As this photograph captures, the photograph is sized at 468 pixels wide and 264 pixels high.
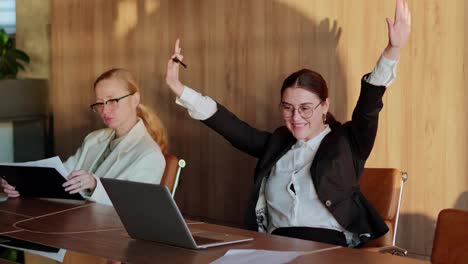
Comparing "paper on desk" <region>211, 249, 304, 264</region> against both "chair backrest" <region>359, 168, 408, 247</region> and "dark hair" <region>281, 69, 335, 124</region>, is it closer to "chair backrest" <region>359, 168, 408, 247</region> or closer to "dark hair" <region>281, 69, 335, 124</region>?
"chair backrest" <region>359, 168, 408, 247</region>

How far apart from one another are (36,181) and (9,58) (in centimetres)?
317

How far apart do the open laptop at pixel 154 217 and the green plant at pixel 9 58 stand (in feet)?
14.0

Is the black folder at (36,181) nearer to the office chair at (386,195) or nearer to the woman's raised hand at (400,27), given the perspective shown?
the office chair at (386,195)

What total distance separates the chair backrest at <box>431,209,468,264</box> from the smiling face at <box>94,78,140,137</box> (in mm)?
2183

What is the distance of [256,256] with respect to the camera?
8.96 feet

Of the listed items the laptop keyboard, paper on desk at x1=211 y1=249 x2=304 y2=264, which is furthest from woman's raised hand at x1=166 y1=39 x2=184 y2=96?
paper on desk at x1=211 y1=249 x2=304 y2=264

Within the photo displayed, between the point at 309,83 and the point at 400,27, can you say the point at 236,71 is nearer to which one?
the point at 309,83

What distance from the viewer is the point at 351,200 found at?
12.7 ft

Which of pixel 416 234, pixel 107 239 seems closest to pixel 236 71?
pixel 416 234

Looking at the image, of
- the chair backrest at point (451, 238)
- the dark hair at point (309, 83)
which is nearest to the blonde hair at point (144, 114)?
the dark hair at point (309, 83)

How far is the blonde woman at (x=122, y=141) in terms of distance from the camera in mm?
4434

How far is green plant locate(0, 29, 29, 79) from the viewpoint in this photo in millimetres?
7062

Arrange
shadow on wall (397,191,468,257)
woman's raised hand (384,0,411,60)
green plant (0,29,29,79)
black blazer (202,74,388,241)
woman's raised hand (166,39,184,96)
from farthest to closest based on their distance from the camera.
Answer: green plant (0,29,29,79), shadow on wall (397,191,468,257), woman's raised hand (166,39,184,96), black blazer (202,74,388,241), woman's raised hand (384,0,411,60)

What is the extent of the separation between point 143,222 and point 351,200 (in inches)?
47.3
